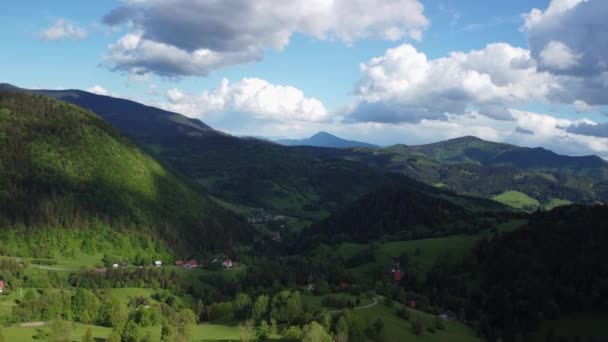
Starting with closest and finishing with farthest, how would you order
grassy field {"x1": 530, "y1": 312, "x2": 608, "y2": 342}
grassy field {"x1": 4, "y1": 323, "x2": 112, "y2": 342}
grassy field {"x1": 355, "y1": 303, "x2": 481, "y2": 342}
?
1. grassy field {"x1": 4, "y1": 323, "x2": 112, "y2": 342}
2. grassy field {"x1": 355, "y1": 303, "x2": 481, "y2": 342}
3. grassy field {"x1": 530, "y1": 312, "x2": 608, "y2": 342}

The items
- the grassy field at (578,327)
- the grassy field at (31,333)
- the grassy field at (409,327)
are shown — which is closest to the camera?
the grassy field at (31,333)

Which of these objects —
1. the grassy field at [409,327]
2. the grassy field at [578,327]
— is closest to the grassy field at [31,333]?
the grassy field at [409,327]

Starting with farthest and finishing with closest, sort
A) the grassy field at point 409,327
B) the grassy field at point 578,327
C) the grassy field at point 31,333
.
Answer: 1. the grassy field at point 578,327
2. the grassy field at point 409,327
3. the grassy field at point 31,333

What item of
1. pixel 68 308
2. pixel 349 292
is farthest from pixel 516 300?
pixel 68 308

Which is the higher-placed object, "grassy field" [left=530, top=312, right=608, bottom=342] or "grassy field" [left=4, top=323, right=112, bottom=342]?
"grassy field" [left=4, top=323, right=112, bottom=342]

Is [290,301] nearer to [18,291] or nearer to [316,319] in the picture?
[316,319]

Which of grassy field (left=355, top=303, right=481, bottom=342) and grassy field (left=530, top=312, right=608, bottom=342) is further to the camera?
grassy field (left=530, top=312, right=608, bottom=342)

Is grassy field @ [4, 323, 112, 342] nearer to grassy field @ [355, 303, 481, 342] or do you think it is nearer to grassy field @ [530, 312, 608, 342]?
grassy field @ [355, 303, 481, 342]

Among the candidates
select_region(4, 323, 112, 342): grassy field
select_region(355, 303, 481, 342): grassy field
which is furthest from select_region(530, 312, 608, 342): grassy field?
select_region(4, 323, 112, 342): grassy field

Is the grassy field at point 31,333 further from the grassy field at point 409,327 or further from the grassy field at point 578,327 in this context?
the grassy field at point 578,327

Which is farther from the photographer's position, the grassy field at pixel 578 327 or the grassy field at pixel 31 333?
the grassy field at pixel 578 327
